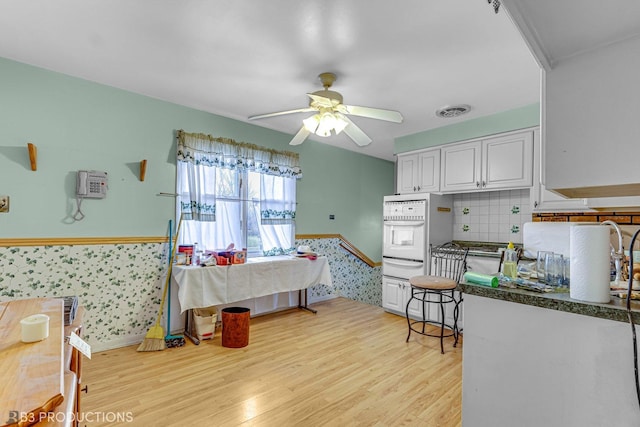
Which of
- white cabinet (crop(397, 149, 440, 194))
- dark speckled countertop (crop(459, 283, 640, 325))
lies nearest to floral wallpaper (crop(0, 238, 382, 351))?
dark speckled countertop (crop(459, 283, 640, 325))

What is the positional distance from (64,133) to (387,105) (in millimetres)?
2958

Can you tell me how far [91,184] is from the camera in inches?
109

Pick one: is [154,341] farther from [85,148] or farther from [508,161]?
[508,161]

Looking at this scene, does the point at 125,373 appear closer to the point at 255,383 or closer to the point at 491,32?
the point at 255,383

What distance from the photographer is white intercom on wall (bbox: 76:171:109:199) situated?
271 cm

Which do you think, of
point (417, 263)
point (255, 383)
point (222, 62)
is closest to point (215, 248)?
point (255, 383)

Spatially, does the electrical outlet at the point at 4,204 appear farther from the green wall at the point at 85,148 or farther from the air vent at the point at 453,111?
the air vent at the point at 453,111

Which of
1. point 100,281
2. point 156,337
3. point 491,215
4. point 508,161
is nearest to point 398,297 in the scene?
point 491,215

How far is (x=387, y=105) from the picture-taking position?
10.5ft

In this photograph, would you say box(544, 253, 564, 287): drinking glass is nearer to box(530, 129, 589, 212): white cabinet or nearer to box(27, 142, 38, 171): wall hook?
box(530, 129, 589, 212): white cabinet

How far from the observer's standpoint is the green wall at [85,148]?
250 centimetres

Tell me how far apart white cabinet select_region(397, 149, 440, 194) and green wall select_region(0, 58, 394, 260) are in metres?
2.07

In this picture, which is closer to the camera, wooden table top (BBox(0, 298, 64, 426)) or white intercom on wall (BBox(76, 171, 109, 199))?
wooden table top (BBox(0, 298, 64, 426))

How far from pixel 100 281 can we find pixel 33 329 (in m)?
2.04
